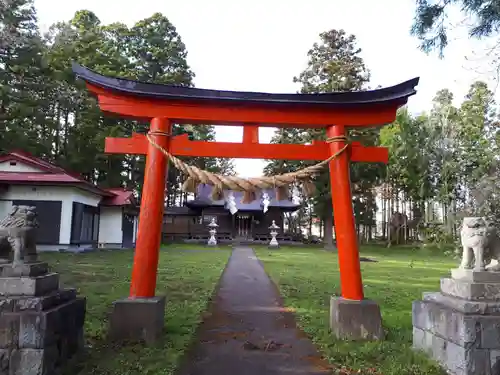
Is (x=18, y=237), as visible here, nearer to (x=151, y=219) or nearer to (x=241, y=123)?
(x=151, y=219)

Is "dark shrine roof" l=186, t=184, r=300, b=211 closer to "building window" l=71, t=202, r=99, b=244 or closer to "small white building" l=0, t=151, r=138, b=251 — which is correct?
"building window" l=71, t=202, r=99, b=244

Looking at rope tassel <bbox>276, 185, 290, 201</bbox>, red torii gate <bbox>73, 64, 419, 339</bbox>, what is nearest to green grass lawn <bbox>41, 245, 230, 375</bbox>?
red torii gate <bbox>73, 64, 419, 339</bbox>

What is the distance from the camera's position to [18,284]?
13.5 feet

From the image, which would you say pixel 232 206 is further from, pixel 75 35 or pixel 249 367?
pixel 75 35

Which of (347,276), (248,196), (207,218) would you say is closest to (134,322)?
(248,196)

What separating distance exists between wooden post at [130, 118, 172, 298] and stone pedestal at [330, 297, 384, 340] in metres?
2.90

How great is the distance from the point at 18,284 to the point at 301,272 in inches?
453

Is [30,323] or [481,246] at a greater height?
[481,246]

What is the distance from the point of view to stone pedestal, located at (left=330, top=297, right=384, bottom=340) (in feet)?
19.2

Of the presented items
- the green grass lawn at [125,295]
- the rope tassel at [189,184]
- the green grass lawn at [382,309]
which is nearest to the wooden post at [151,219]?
the rope tassel at [189,184]

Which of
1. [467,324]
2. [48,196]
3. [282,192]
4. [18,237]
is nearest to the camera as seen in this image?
[467,324]

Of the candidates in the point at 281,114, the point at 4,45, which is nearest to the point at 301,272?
the point at 281,114

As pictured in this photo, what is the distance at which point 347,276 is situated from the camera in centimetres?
610

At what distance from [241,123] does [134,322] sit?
3.46m
